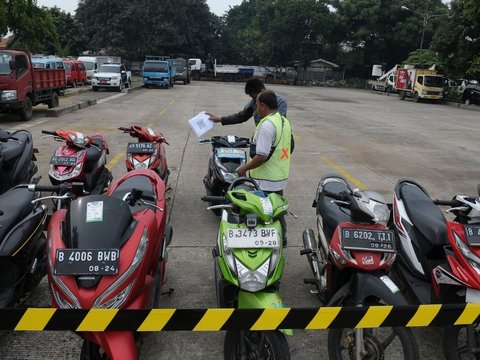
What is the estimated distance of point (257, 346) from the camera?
277cm

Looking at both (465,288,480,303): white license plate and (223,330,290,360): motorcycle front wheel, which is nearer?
(223,330,290,360): motorcycle front wheel

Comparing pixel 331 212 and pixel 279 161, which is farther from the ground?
pixel 279 161

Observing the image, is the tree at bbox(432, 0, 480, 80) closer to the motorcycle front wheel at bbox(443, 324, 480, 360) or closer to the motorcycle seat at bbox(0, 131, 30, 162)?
the motorcycle seat at bbox(0, 131, 30, 162)

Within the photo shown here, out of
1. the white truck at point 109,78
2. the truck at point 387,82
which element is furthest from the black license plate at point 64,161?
the truck at point 387,82

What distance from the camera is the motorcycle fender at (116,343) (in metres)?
2.38

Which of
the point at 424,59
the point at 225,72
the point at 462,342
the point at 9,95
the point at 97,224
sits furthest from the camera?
the point at 225,72

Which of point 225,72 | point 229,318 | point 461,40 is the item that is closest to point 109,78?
point 461,40

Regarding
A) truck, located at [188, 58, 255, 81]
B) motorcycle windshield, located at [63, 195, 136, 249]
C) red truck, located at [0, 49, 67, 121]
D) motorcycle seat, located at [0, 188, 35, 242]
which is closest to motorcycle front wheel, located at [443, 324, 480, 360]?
motorcycle windshield, located at [63, 195, 136, 249]

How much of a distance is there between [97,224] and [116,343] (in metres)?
0.71

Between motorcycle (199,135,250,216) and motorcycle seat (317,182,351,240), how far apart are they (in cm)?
160

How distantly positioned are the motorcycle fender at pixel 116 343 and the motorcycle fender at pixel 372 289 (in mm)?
1448

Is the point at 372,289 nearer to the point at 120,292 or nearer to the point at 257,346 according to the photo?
the point at 257,346

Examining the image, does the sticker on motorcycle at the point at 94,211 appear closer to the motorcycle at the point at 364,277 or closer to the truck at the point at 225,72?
the motorcycle at the point at 364,277

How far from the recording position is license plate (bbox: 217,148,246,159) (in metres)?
5.95
